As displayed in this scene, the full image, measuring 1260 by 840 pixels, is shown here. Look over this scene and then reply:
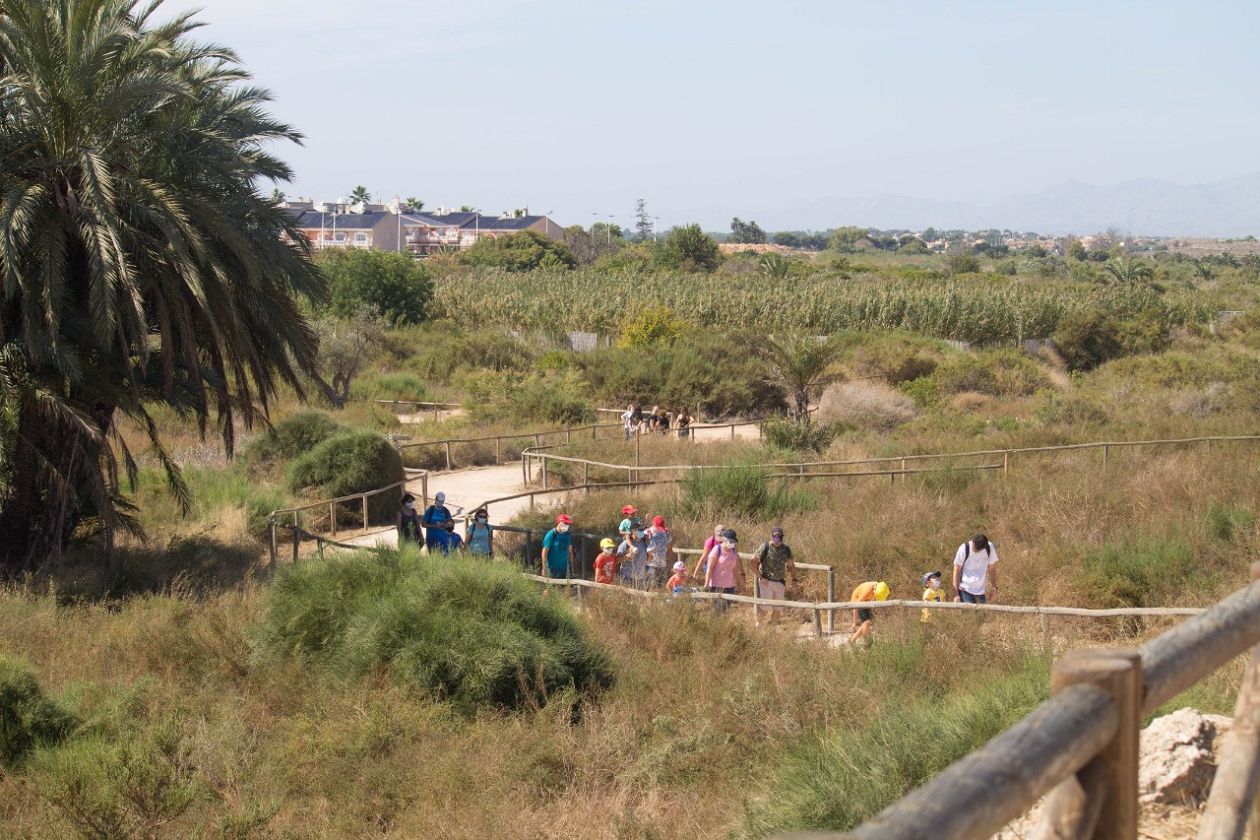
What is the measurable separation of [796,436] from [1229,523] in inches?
565

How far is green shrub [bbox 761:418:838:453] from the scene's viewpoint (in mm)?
27984

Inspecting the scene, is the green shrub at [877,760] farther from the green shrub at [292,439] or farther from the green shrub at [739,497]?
A: the green shrub at [292,439]

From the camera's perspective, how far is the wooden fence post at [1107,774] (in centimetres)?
210

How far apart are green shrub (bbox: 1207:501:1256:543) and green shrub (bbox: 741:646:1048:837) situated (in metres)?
8.20

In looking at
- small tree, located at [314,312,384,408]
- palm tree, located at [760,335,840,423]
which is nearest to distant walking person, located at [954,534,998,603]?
palm tree, located at [760,335,840,423]

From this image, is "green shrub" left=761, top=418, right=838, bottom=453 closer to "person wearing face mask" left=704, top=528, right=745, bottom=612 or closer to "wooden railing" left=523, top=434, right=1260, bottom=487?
"wooden railing" left=523, top=434, right=1260, bottom=487

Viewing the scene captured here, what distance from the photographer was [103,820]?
700 centimetres

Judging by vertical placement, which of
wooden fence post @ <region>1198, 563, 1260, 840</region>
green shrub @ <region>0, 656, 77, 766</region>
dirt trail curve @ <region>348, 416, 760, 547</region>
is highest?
wooden fence post @ <region>1198, 563, 1260, 840</region>

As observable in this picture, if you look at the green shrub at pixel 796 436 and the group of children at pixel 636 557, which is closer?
the group of children at pixel 636 557

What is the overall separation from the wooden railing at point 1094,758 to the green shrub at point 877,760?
3576mm

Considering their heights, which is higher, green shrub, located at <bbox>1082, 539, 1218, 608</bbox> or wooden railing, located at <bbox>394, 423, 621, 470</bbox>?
green shrub, located at <bbox>1082, 539, 1218, 608</bbox>

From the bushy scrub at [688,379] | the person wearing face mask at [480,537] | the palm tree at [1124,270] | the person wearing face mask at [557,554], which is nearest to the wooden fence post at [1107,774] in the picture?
the person wearing face mask at [557,554]

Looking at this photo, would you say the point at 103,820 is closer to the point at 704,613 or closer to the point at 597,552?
the point at 704,613

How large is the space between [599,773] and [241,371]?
9.82m
